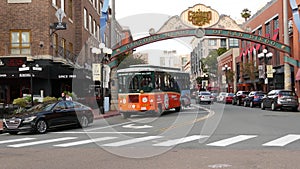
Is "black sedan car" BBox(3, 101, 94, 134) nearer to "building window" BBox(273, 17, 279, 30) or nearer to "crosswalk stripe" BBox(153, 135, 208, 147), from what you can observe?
"crosswalk stripe" BBox(153, 135, 208, 147)

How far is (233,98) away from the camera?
4828 centimetres

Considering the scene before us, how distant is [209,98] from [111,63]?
1801cm

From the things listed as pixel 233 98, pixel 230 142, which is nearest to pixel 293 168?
pixel 230 142

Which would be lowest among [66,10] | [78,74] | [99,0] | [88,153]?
[88,153]

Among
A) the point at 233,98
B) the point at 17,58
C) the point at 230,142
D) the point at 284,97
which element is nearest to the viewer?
the point at 230,142

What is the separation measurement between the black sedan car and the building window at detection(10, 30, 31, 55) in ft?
40.0

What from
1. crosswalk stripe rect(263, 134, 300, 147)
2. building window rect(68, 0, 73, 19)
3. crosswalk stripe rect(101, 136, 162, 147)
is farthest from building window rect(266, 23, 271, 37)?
crosswalk stripe rect(101, 136, 162, 147)

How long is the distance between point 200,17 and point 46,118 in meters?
23.8

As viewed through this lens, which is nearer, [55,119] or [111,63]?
[55,119]

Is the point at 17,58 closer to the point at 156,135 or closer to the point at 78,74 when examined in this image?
the point at 78,74

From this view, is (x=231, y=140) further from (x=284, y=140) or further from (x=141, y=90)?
(x=141, y=90)

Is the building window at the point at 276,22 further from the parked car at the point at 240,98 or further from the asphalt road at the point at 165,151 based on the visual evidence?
the asphalt road at the point at 165,151

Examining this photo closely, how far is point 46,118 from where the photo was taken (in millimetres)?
17547

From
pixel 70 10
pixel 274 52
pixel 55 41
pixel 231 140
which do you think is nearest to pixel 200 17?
pixel 70 10
